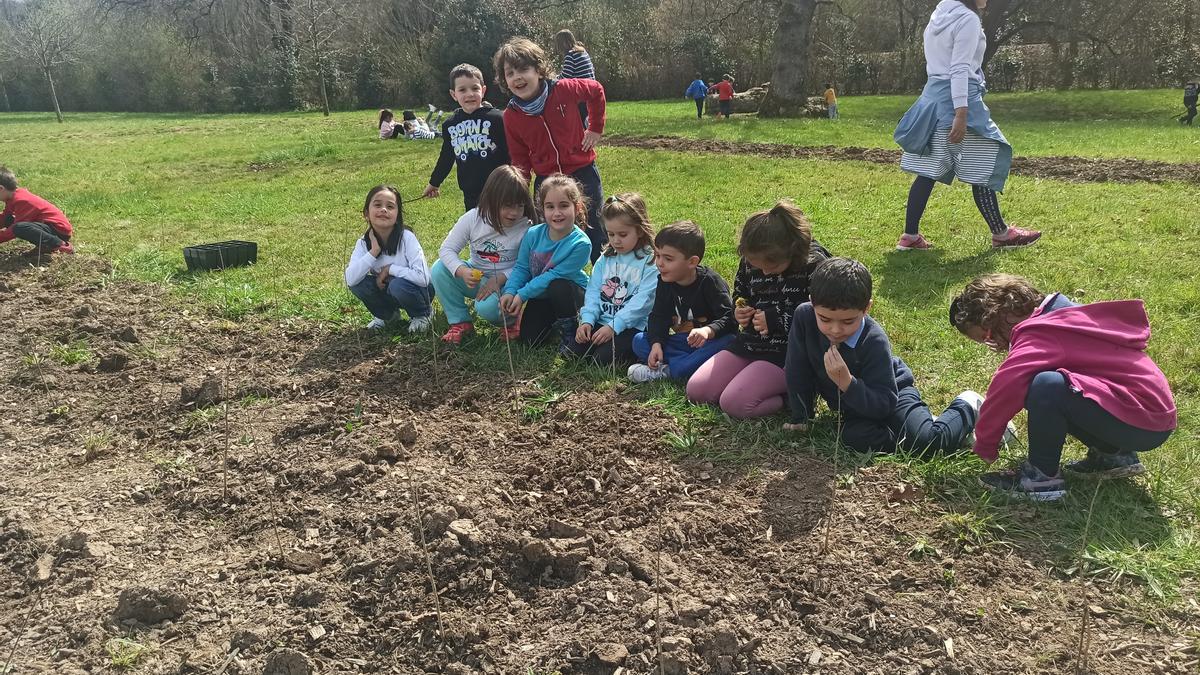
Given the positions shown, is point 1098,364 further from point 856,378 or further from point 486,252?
point 486,252

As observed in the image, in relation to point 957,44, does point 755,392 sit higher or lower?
lower

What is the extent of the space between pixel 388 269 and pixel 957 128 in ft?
14.5

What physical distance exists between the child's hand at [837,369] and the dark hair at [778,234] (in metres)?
0.65

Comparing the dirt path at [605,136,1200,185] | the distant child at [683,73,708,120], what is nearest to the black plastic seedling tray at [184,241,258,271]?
the dirt path at [605,136,1200,185]

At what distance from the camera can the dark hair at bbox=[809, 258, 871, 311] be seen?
313 centimetres

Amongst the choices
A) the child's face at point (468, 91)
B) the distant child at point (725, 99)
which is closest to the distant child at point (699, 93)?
the distant child at point (725, 99)

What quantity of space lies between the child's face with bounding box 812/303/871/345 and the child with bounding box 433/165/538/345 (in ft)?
7.38

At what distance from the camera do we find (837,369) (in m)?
3.14

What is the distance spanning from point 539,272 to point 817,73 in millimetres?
27035

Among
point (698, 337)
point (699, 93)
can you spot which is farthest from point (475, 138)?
point (699, 93)

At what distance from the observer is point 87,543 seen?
3.04 m

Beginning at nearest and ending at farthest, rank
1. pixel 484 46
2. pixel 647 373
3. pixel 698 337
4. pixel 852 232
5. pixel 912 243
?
pixel 698 337, pixel 647 373, pixel 912 243, pixel 852 232, pixel 484 46

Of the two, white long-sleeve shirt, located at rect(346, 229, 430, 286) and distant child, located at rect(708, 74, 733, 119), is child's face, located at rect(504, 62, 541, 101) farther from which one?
distant child, located at rect(708, 74, 733, 119)

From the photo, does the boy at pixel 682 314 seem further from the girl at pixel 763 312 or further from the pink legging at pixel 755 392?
the pink legging at pixel 755 392
